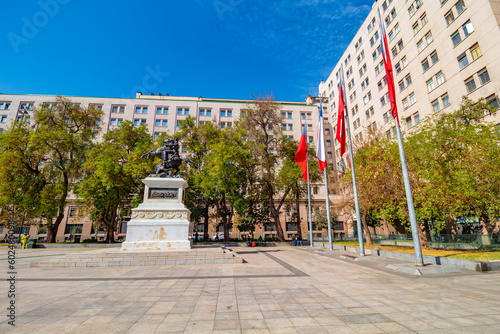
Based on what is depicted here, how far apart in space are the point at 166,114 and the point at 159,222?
45.7m

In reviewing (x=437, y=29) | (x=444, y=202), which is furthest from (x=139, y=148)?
(x=437, y=29)

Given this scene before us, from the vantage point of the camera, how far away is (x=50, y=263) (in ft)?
34.1

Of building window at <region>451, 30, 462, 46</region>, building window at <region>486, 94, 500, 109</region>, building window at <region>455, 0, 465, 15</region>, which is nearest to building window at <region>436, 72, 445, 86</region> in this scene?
building window at <region>451, 30, 462, 46</region>

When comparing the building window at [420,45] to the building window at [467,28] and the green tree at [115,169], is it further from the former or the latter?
the green tree at [115,169]

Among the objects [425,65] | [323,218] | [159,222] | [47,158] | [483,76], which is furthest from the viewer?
[323,218]

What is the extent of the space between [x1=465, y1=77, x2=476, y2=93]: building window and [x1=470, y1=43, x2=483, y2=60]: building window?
220 centimetres

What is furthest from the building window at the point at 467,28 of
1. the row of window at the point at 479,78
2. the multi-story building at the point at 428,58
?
the row of window at the point at 479,78

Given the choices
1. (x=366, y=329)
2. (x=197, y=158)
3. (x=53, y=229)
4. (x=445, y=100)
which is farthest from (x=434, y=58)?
(x=53, y=229)

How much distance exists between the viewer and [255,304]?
494cm

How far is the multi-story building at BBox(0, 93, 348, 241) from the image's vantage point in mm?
47281

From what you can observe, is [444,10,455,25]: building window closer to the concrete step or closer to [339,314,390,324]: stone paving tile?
the concrete step

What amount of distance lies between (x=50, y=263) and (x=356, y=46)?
190ft

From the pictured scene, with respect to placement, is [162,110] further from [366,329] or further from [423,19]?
[366,329]

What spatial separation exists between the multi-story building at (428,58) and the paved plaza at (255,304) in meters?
17.6
